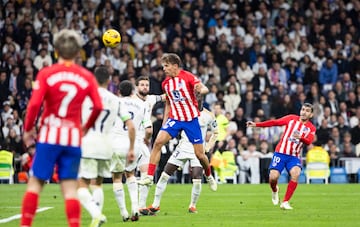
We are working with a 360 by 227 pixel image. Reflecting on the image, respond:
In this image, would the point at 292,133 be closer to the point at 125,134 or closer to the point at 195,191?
the point at 195,191

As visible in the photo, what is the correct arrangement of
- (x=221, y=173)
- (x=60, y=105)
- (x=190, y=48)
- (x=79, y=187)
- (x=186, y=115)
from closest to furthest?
(x=60, y=105) → (x=79, y=187) → (x=186, y=115) → (x=221, y=173) → (x=190, y=48)

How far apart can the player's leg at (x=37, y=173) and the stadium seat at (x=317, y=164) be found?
19.0 m

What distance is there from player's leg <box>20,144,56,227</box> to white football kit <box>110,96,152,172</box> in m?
3.39

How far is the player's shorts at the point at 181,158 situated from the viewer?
1625 cm

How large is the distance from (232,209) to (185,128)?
78.7 inches

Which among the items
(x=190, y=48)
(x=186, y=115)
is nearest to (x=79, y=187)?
(x=186, y=115)

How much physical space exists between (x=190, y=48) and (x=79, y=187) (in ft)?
61.7

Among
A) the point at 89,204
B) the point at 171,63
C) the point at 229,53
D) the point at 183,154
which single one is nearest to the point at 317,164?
the point at 229,53

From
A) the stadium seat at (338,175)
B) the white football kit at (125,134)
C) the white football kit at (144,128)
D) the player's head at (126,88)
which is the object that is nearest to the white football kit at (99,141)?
the white football kit at (125,134)

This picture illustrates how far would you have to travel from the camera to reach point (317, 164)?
1119 inches

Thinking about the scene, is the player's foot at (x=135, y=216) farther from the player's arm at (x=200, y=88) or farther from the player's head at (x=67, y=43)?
the player's head at (x=67, y=43)

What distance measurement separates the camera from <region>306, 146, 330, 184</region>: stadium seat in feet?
92.6

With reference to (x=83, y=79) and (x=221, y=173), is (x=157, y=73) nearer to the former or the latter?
(x=221, y=173)

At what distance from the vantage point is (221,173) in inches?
1109
